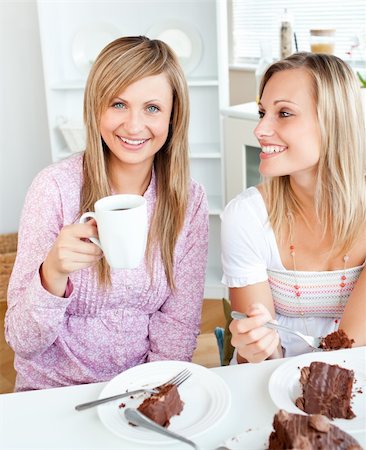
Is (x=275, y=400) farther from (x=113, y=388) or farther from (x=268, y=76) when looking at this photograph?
(x=268, y=76)

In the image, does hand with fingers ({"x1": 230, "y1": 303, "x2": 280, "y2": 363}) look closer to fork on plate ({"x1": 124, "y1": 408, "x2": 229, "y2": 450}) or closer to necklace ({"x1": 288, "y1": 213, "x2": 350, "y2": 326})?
fork on plate ({"x1": 124, "y1": 408, "x2": 229, "y2": 450})

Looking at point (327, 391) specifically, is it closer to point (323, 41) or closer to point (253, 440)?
point (253, 440)

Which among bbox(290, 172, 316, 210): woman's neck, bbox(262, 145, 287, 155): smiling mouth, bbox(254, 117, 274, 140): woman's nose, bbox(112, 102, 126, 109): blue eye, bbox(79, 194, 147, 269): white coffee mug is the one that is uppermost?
bbox(112, 102, 126, 109): blue eye

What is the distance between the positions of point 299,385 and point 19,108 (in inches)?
119

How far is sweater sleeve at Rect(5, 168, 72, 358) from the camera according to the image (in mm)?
1322

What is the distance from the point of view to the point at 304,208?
158 centimetres

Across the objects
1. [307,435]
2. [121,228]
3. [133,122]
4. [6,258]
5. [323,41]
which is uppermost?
[323,41]

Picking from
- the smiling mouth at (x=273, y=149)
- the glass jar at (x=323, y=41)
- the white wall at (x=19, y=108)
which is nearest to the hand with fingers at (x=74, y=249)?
the smiling mouth at (x=273, y=149)

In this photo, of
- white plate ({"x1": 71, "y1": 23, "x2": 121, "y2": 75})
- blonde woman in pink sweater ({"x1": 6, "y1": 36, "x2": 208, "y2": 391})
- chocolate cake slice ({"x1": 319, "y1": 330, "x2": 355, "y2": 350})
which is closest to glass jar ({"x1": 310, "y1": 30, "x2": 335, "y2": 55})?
white plate ({"x1": 71, "y1": 23, "x2": 121, "y2": 75})

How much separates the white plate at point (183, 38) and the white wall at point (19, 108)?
34.1 inches

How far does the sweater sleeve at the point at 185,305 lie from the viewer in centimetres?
159

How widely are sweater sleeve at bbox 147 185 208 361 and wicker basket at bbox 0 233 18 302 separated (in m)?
1.98

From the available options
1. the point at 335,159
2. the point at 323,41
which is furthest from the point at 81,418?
the point at 323,41

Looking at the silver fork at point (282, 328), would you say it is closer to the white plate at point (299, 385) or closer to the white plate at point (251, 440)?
the white plate at point (299, 385)
